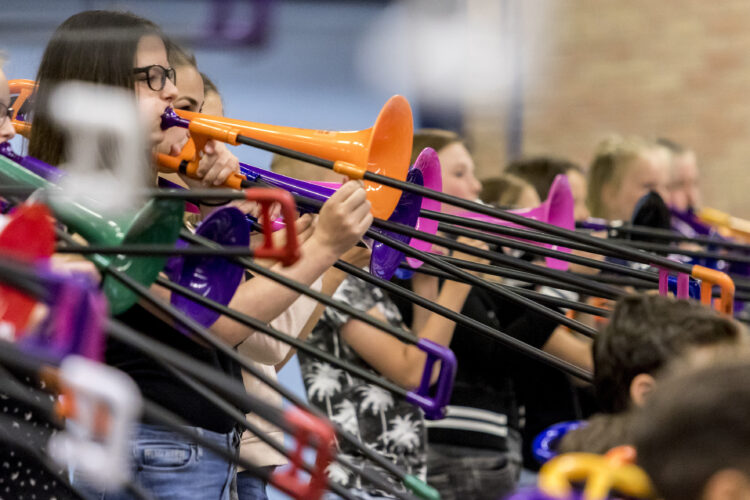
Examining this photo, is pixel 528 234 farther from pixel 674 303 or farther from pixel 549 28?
pixel 549 28

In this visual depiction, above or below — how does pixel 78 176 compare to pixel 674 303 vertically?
above

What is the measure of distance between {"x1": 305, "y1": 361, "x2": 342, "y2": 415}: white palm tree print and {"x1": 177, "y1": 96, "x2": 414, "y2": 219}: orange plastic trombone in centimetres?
59

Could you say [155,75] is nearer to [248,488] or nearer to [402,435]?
[248,488]

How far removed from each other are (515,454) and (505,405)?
0.41 feet

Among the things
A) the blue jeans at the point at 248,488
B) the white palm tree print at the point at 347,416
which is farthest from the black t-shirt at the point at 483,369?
the blue jeans at the point at 248,488

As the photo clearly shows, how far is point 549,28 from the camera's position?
5492mm

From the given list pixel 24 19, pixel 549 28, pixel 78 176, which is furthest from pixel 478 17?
pixel 78 176

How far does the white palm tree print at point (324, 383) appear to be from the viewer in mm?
2303

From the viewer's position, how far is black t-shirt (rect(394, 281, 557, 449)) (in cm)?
263

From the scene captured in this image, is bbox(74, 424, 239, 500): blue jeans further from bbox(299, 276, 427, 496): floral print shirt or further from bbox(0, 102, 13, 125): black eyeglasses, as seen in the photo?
bbox(299, 276, 427, 496): floral print shirt

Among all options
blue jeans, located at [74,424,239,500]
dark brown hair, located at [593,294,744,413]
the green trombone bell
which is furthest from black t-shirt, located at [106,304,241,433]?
dark brown hair, located at [593,294,744,413]

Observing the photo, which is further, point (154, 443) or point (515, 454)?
point (515, 454)

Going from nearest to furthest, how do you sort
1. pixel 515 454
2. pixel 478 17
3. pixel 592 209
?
pixel 515 454 → pixel 592 209 → pixel 478 17

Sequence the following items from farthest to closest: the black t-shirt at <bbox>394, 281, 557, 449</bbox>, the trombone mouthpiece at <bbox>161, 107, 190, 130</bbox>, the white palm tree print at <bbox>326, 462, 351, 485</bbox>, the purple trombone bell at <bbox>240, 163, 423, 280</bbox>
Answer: the black t-shirt at <bbox>394, 281, 557, 449</bbox> → the white palm tree print at <bbox>326, 462, 351, 485</bbox> → the purple trombone bell at <bbox>240, 163, 423, 280</bbox> → the trombone mouthpiece at <bbox>161, 107, 190, 130</bbox>
